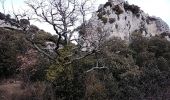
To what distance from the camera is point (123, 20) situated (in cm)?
4344

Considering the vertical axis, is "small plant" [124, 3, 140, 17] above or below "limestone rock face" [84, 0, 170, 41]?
above

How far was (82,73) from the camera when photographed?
82.9 ft

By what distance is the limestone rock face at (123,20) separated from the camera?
138 feet

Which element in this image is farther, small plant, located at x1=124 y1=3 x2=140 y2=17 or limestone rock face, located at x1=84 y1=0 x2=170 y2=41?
small plant, located at x1=124 y1=3 x2=140 y2=17

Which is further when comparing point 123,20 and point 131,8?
point 131,8

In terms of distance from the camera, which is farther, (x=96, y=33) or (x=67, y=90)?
(x=96, y=33)

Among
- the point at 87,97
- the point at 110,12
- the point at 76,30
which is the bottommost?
the point at 87,97

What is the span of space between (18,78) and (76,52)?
216 inches

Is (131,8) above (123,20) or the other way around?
above

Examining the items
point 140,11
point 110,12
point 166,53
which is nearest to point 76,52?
point 166,53

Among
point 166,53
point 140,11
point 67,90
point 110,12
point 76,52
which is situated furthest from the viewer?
point 140,11

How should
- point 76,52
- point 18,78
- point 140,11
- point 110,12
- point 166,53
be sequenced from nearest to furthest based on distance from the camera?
point 76,52 < point 18,78 < point 166,53 < point 110,12 < point 140,11

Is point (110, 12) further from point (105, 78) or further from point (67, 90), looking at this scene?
point (67, 90)

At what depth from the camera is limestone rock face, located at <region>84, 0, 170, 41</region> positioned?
42.1 m
